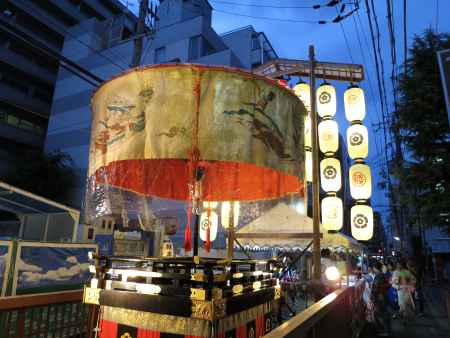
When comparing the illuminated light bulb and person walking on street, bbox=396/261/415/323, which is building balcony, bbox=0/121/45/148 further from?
person walking on street, bbox=396/261/415/323

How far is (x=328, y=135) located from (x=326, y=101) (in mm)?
1168

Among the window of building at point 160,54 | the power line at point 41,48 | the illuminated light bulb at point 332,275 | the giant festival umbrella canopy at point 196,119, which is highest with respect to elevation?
the window of building at point 160,54

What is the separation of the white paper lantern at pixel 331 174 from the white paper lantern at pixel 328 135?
431mm

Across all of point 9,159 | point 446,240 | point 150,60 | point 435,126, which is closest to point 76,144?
point 9,159

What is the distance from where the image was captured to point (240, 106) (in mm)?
4699

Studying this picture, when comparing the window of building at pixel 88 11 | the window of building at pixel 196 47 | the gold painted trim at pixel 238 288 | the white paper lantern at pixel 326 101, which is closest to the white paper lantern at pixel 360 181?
the white paper lantern at pixel 326 101

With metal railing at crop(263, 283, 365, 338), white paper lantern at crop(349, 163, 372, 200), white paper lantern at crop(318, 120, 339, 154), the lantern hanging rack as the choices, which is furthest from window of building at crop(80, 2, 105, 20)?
metal railing at crop(263, 283, 365, 338)

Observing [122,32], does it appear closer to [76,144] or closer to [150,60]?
[150,60]

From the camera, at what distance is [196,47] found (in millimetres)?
27375

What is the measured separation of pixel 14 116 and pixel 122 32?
1450 cm

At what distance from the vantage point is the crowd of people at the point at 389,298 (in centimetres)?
1084

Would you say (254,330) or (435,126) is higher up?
(435,126)

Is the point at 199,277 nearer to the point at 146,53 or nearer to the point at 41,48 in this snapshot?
the point at 41,48

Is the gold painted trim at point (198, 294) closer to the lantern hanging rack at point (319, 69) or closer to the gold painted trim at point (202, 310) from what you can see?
the gold painted trim at point (202, 310)
